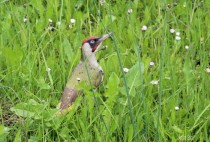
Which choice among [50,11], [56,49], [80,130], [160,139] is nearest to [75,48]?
[56,49]

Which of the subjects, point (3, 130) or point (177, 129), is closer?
point (3, 130)

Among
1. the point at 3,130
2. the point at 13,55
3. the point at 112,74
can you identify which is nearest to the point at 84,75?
the point at 112,74

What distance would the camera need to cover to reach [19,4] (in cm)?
550

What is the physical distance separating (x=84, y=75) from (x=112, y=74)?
239 mm

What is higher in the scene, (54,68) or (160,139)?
(54,68)

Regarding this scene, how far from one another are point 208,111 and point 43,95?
1182mm

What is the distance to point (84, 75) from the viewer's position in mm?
4004

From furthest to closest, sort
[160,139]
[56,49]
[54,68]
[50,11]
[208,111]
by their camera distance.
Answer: [50,11] < [56,49] < [54,68] < [208,111] < [160,139]

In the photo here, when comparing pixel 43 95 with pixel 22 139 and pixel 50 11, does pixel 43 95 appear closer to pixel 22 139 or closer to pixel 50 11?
pixel 22 139

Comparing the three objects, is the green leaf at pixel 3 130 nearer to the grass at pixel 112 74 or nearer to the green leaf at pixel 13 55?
the grass at pixel 112 74

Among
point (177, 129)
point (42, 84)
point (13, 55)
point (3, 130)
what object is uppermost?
point (13, 55)

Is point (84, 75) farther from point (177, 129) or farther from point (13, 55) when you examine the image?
point (177, 129)

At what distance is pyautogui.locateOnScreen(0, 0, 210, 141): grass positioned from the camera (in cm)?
370

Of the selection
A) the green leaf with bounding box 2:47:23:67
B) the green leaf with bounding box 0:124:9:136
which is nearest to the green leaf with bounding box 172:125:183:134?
the green leaf with bounding box 0:124:9:136
